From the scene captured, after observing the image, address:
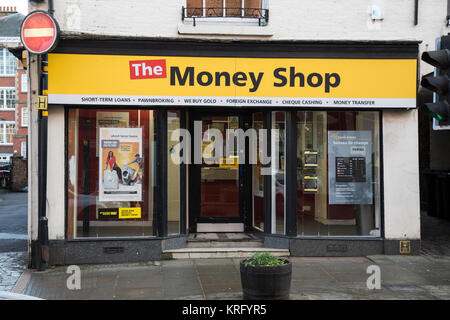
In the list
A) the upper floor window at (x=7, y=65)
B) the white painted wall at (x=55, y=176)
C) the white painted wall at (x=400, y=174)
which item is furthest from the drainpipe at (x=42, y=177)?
the upper floor window at (x=7, y=65)

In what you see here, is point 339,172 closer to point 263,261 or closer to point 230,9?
point 263,261

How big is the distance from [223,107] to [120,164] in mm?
2297

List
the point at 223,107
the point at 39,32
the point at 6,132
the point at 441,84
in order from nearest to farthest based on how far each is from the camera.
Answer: the point at 441,84, the point at 39,32, the point at 223,107, the point at 6,132

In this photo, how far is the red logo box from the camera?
877 cm

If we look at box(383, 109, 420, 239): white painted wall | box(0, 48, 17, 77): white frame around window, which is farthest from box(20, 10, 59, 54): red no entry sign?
box(0, 48, 17, 77): white frame around window

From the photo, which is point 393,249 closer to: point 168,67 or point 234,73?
point 234,73

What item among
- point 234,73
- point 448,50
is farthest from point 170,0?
point 448,50

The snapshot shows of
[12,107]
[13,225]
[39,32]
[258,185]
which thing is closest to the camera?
[39,32]

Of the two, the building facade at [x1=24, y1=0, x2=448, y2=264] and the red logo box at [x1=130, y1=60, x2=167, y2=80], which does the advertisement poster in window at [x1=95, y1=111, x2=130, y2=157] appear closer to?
the building facade at [x1=24, y1=0, x2=448, y2=264]

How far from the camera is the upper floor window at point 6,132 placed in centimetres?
4456

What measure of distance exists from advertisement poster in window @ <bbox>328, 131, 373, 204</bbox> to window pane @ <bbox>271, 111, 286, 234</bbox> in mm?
962

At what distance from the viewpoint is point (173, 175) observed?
925 cm

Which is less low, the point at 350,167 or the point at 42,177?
the point at 350,167

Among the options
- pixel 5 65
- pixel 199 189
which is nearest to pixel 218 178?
pixel 199 189
